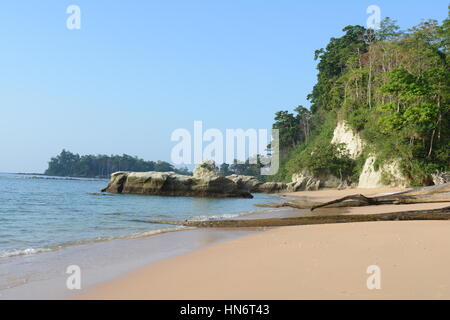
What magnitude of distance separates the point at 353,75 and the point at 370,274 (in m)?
43.6

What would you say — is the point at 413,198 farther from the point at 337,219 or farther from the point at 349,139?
the point at 349,139

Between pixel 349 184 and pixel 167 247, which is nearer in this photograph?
pixel 167 247

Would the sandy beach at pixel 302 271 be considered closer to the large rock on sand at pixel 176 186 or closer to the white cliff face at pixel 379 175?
the white cliff face at pixel 379 175

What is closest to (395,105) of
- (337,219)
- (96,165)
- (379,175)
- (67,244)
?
(379,175)

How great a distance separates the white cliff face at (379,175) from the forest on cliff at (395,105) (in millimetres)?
648

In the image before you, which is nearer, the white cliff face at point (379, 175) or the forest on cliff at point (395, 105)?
the forest on cliff at point (395, 105)

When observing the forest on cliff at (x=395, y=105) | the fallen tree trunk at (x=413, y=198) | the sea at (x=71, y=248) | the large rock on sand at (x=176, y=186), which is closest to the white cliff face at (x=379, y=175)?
the forest on cliff at (x=395, y=105)

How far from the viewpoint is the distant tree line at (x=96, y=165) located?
158125 millimetres

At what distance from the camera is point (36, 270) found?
18.4 feet

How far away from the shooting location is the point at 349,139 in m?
45.7

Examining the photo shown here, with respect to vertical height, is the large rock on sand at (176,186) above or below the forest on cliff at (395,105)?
below

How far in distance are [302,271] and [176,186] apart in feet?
104
